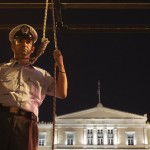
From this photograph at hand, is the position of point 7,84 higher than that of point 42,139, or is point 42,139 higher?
point 42,139

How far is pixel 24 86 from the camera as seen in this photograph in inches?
78.4

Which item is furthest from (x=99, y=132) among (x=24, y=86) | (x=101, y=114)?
(x=24, y=86)

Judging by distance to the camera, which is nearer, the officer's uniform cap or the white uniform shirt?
the white uniform shirt

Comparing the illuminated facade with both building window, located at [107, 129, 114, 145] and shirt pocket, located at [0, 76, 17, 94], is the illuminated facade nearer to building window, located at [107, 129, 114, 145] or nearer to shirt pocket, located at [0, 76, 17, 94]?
building window, located at [107, 129, 114, 145]

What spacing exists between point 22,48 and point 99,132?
81.7ft

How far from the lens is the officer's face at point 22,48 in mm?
2055

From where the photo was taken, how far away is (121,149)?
26.2 meters

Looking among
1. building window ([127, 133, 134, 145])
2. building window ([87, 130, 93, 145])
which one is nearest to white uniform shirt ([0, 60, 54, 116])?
building window ([87, 130, 93, 145])

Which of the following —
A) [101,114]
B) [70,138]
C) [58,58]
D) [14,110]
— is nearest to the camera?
[14,110]

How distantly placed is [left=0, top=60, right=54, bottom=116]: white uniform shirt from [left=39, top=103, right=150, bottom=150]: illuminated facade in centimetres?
2454

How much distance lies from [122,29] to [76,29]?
17.2 inches

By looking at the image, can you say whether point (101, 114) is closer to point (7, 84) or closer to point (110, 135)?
point (110, 135)

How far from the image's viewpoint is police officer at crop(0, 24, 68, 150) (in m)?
1.85

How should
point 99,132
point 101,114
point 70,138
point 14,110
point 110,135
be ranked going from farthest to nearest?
point 101,114 → point 110,135 → point 70,138 → point 99,132 → point 14,110
